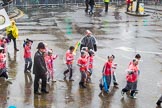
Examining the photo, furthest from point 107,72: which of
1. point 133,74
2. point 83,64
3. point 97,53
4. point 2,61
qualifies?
point 97,53

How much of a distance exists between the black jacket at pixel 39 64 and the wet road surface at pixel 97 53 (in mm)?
822

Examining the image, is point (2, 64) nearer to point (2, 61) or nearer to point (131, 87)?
point (2, 61)

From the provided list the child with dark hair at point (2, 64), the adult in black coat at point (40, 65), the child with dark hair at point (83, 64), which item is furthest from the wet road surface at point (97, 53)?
the adult in black coat at point (40, 65)

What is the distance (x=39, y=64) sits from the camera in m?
12.9

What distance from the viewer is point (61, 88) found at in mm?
13938

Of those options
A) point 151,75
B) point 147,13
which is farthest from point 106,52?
point 147,13

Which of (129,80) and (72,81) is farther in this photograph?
(72,81)

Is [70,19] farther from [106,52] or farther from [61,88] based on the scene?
[61,88]

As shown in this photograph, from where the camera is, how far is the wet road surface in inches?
505

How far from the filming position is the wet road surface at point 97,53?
1283 centimetres

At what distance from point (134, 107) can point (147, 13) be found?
24772mm

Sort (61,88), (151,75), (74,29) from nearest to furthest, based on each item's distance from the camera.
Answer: (61,88), (151,75), (74,29)

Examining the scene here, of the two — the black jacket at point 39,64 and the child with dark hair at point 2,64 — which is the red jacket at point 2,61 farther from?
the black jacket at point 39,64

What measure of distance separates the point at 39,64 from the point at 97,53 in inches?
275
